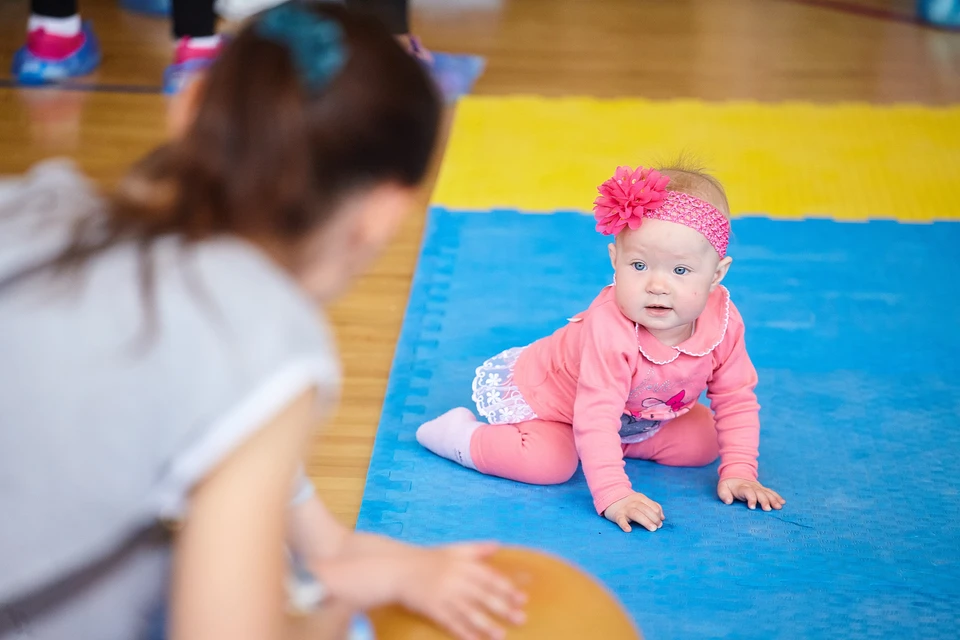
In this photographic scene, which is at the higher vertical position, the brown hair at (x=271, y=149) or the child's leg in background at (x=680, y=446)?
the brown hair at (x=271, y=149)

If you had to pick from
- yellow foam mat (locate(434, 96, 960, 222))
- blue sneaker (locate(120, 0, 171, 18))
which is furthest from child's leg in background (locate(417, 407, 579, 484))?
blue sneaker (locate(120, 0, 171, 18))

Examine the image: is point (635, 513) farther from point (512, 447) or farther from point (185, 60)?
point (185, 60)

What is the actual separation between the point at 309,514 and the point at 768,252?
1.44m

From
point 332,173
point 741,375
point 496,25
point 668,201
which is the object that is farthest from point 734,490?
point 496,25

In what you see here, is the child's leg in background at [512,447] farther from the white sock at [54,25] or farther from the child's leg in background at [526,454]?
the white sock at [54,25]

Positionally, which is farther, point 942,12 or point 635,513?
point 942,12

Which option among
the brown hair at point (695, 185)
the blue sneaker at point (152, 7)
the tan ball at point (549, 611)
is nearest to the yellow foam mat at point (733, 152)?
the brown hair at point (695, 185)

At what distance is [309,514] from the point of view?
1.01 m

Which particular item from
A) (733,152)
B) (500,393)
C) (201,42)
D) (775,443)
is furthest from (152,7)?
(775,443)

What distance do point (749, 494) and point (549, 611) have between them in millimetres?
664

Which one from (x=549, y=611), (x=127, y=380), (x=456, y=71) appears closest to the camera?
(x=127, y=380)

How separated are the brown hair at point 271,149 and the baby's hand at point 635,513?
0.86 meters

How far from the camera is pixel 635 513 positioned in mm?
1500

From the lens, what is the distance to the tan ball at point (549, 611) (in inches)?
37.3
